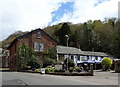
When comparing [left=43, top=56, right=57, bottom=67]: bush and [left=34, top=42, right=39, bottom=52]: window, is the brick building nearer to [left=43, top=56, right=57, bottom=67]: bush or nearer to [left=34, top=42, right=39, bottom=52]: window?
[left=34, top=42, right=39, bottom=52]: window

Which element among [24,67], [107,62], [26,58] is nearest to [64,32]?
[26,58]

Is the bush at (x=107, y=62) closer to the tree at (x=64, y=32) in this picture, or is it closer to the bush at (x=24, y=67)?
the bush at (x=24, y=67)

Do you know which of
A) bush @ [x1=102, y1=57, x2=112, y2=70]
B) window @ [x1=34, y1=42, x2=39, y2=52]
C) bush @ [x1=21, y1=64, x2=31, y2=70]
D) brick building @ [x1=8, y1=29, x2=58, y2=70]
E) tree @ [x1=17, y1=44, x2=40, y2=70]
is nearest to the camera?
bush @ [x1=102, y1=57, x2=112, y2=70]

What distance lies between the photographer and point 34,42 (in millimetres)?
59875

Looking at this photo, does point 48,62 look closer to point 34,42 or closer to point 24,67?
point 24,67

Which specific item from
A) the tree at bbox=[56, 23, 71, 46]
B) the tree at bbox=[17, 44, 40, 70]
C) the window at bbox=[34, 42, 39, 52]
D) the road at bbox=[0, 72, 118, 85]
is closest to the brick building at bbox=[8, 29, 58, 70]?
the window at bbox=[34, 42, 39, 52]

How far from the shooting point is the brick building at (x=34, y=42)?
58.6 meters

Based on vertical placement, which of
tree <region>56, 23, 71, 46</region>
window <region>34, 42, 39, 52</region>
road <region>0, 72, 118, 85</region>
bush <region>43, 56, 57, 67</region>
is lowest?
road <region>0, 72, 118, 85</region>

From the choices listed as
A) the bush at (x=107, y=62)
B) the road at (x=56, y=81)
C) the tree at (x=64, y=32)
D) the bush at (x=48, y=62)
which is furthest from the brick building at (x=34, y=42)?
the road at (x=56, y=81)

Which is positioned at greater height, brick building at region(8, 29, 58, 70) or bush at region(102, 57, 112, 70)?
brick building at region(8, 29, 58, 70)

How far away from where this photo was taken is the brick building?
58.6m

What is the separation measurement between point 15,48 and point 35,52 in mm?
5450

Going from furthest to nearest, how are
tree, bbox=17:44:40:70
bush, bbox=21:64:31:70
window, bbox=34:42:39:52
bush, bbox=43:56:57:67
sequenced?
window, bbox=34:42:39:52
bush, bbox=43:56:57:67
tree, bbox=17:44:40:70
bush, bbox=21:64:31:70

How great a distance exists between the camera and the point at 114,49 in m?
74.6
